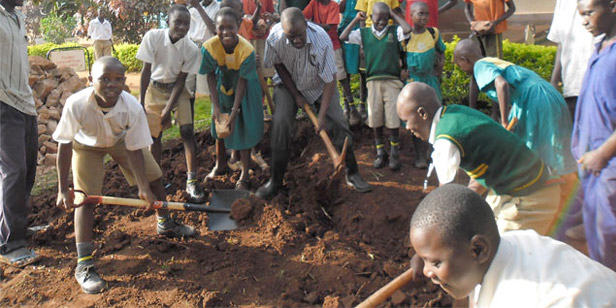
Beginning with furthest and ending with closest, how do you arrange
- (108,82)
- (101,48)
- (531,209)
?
(101,48) → (108,82) → (531,209)

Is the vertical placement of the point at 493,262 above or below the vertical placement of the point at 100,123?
below

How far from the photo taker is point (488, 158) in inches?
107

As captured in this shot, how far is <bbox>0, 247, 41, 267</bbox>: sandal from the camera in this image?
3883 mm

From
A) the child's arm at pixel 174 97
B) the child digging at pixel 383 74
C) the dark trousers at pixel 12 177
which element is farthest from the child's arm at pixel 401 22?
the dark trousers at pixel 12 177

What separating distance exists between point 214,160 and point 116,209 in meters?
1.36

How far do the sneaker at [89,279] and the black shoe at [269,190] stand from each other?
5.15 feet

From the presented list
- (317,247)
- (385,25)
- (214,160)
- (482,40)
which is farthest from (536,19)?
(317,247)

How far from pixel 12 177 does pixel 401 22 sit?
386cm

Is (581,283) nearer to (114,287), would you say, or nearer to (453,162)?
(453,162)

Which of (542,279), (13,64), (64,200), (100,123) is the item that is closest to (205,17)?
(13,64)

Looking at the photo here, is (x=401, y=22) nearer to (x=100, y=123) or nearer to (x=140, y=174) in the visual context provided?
(x=140, y=174)

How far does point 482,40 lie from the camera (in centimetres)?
583

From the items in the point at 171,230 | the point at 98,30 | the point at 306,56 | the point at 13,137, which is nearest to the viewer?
the point at 13,137

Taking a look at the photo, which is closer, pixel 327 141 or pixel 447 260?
pixel 447 260
